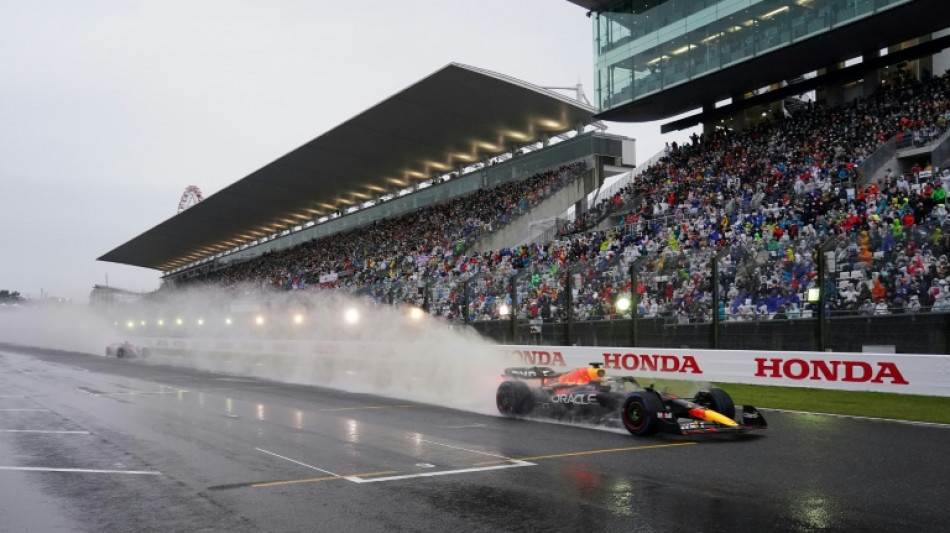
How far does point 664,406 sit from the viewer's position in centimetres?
1116

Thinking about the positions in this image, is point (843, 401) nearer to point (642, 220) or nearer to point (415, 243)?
point (642, 220)

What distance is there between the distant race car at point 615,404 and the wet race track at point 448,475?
28 centimetres

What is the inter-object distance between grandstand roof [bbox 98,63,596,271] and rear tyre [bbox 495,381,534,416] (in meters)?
22.6

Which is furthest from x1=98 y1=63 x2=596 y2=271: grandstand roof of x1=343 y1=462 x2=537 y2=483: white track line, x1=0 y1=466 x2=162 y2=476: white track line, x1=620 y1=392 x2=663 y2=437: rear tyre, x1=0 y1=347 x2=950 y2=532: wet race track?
x1=0 y1=466 x2=162 y2=476: white track line

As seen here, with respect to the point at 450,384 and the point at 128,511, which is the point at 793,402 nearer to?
the point at 450,384

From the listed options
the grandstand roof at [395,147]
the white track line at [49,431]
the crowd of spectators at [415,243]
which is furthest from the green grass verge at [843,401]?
the grandstand roof at [395,147]

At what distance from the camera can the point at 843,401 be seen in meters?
15.1

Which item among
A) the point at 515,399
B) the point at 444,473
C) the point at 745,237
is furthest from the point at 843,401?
the point at 444,473

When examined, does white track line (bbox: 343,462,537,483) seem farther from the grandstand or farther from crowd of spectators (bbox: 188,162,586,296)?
crowd of spectators (bbox: 188,162,586,296)

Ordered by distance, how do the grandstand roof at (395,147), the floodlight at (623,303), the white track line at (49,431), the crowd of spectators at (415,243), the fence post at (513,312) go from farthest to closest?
the crowd of spectators at (415,243) → the grandstand roof at (395,147) → the fence post at (513,312) → the floodlight at (623,303) → the white track line at (49,431)

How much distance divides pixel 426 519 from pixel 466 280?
1947 cm

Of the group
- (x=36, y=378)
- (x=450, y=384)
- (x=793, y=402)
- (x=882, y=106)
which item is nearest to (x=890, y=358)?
(x=793, y=402)

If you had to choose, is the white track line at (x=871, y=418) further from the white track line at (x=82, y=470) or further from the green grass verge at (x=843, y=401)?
the white track line at (x=82, y=470)

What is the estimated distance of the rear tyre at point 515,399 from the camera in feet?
44.7
